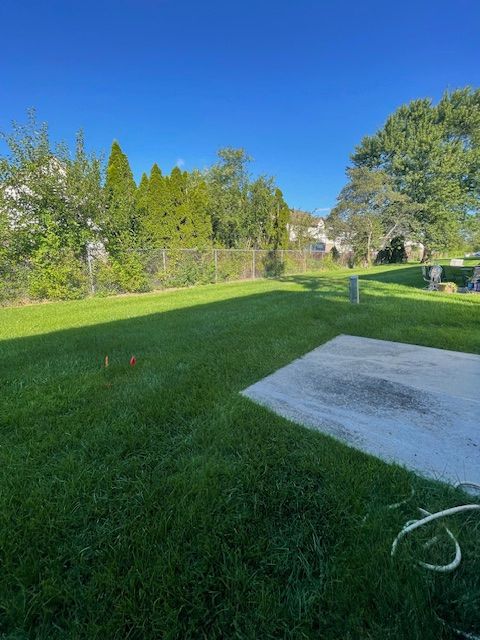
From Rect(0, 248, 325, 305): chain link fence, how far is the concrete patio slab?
800 centimetres

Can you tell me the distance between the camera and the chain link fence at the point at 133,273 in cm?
862

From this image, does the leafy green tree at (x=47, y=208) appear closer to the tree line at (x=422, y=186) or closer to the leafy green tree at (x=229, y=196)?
the leafy green tree at (x=229, y=196)

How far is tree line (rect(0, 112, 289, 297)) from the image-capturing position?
27.6 feet

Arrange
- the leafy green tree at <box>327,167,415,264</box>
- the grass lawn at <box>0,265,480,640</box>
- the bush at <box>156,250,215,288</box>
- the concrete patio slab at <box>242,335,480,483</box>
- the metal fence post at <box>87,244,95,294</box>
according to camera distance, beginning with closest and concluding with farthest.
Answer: the grass lawn at <box>0,265,480,640</box>, the concrete patio slab at <box>242,335,480,483</box>, the metal fence post at <box>87,244,95,294</box>, the bush at <box>156,250,215,288</box>, the leafy green tree at <box>327,167,415,264</box>

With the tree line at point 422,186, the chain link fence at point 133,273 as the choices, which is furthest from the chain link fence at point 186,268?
the tree line at point 422,186

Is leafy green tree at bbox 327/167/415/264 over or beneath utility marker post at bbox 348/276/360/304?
over

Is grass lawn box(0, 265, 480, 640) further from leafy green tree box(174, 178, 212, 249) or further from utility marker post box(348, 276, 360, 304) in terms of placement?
leafy green tree box(174, 178, 212, 249)

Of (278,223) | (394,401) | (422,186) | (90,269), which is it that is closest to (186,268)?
(90,269)

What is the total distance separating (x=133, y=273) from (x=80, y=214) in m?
2.36

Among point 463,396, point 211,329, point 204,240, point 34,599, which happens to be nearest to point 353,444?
point 463,396

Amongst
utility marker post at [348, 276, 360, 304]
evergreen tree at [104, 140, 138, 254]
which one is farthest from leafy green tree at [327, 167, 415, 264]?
utility marker post at [348, 276, 360, 304]

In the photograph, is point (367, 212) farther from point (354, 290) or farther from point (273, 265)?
point (354, 290)

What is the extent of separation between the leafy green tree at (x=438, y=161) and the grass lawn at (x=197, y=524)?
26.8 m

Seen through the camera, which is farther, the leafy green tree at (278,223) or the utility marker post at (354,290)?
the leafy green tree at (278,223)
